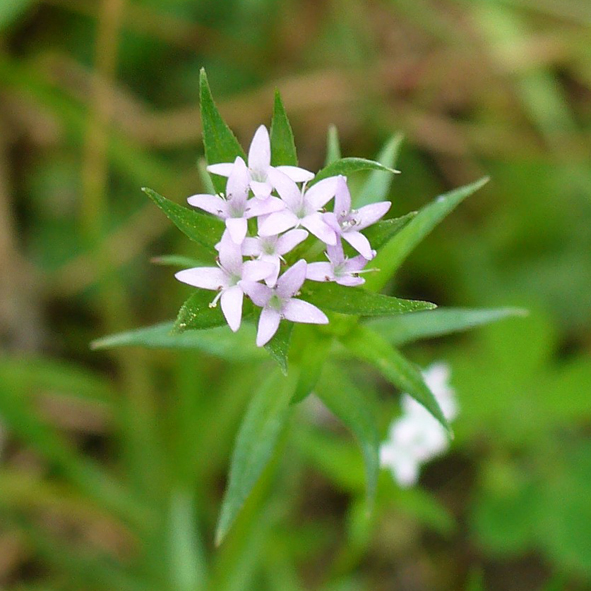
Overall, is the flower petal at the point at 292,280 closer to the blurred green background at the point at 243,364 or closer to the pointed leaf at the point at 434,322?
the pointed leaf at the point at 434,322

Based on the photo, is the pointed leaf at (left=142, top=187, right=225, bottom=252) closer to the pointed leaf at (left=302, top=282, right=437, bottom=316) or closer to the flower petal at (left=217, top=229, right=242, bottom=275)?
the flower petal at (left=217, top=229, right=242, bottom=275)

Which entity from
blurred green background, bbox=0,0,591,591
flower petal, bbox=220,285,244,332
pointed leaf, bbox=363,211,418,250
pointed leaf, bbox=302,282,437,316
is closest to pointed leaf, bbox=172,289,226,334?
flower petal, bbox=220,285,244,332

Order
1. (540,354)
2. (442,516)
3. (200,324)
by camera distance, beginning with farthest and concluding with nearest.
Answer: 1. (540,354)
2. (442,516)
3. (200,324)

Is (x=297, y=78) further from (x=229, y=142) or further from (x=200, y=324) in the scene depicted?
(x=200, y=324)

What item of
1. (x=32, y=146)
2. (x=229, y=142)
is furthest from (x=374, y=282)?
(x=32, y=146)

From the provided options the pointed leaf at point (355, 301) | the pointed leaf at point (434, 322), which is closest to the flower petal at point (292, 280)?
the pointed leaf at point (355, 301)

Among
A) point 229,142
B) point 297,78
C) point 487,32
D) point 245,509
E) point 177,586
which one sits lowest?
point 177,586

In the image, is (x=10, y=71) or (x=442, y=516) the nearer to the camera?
(x=442, y=516)
